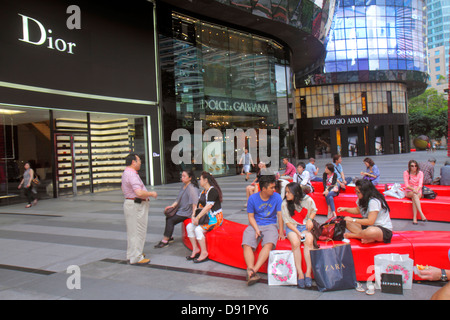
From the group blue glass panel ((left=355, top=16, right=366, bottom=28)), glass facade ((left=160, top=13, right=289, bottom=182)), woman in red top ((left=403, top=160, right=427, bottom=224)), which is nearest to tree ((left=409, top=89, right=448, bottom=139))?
blue glass panel ((left=355, top=16, right=366, bottom=28))

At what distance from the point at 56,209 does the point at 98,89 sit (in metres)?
6.37

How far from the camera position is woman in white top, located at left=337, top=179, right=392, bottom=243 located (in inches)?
184

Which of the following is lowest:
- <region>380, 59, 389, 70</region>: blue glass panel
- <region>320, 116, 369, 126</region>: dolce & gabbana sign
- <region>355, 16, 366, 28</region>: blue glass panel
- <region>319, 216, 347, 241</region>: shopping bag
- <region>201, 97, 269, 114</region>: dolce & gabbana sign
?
<region>319, 216, 347, 241</region>: shopping bag

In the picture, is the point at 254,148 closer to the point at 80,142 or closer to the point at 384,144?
the point at 80,142

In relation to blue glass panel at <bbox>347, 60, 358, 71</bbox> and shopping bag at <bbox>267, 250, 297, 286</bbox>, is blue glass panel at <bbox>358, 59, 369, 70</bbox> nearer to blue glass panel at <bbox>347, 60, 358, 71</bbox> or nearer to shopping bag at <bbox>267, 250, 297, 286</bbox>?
blue glass panel at <bbox>347, 60, 358, 71</bbox>

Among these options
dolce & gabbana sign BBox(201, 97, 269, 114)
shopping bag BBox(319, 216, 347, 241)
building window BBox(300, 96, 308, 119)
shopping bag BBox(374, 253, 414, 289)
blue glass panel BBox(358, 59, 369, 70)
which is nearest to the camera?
shopping bag BBox(374, 253, 414, 289)

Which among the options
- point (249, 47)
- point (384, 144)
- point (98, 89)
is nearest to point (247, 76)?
point (249, 47)

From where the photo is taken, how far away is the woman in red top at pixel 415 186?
777cm

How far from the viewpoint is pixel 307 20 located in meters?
23.7

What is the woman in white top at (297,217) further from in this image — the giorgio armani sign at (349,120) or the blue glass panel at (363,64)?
the blue glass panel at (363,64)

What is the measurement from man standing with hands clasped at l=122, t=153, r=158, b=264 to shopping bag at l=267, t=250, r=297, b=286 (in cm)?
214

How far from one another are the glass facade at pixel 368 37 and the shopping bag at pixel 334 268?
4770 cm

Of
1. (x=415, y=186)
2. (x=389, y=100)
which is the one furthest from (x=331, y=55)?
(x=415, y=186)

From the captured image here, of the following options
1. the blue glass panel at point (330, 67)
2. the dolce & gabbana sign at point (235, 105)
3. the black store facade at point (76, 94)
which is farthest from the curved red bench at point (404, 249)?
the blue glass panel at point (330, 67)
